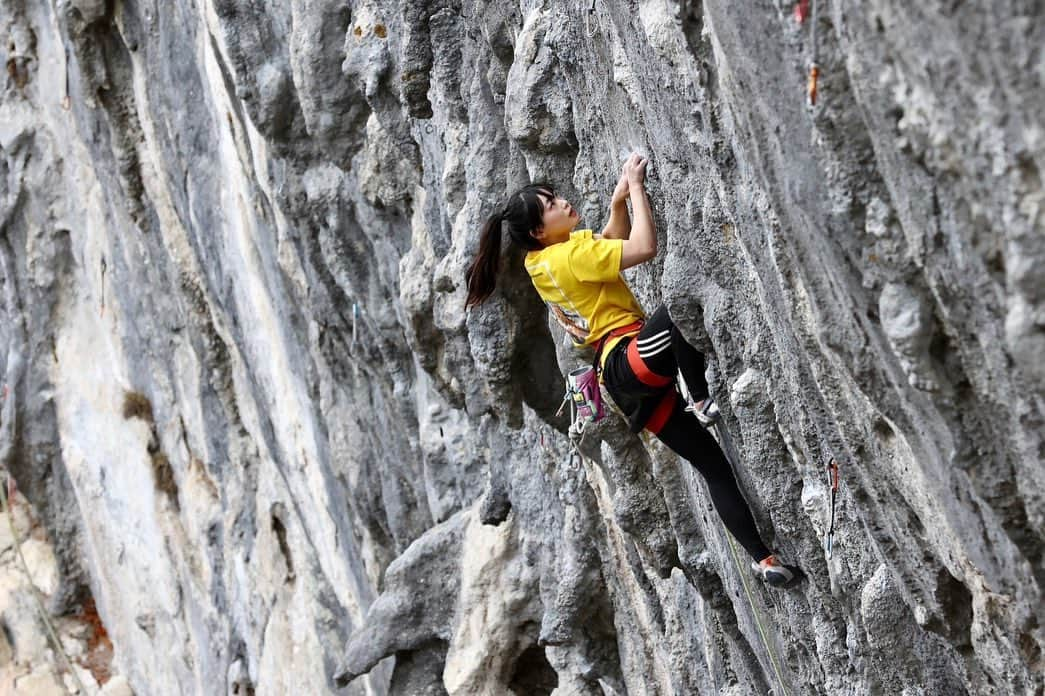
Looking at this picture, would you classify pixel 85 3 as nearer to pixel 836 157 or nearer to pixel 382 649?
pixel 382 649

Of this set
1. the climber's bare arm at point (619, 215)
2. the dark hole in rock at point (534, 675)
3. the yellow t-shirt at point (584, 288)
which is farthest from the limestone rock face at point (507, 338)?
the yellow t-shirt at point (584, 288)

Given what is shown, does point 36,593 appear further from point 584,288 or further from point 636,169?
point 636,169

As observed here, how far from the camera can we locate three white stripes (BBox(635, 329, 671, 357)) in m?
4.60

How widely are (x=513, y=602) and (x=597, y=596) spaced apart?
2.96 feet

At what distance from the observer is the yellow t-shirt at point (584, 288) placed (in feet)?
15.0

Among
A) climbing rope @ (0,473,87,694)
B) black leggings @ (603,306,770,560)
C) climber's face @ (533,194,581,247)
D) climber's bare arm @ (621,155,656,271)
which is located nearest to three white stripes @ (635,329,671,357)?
black leggings @ (603,306,770,560)

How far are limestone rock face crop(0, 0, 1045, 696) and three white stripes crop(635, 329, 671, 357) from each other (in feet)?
0.70

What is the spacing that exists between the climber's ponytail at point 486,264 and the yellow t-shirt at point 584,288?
28 cm

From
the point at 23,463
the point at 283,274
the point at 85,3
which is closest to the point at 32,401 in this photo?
the point at 23,463

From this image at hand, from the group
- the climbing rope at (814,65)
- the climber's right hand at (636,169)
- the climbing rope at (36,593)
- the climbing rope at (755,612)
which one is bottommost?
the climbing rope at (36,593)

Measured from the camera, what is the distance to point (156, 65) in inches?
420

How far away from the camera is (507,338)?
639cm

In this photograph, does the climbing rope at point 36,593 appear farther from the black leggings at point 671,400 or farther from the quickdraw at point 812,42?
the quickdraw at point 812,42

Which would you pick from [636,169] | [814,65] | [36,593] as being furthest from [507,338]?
[36,593]
